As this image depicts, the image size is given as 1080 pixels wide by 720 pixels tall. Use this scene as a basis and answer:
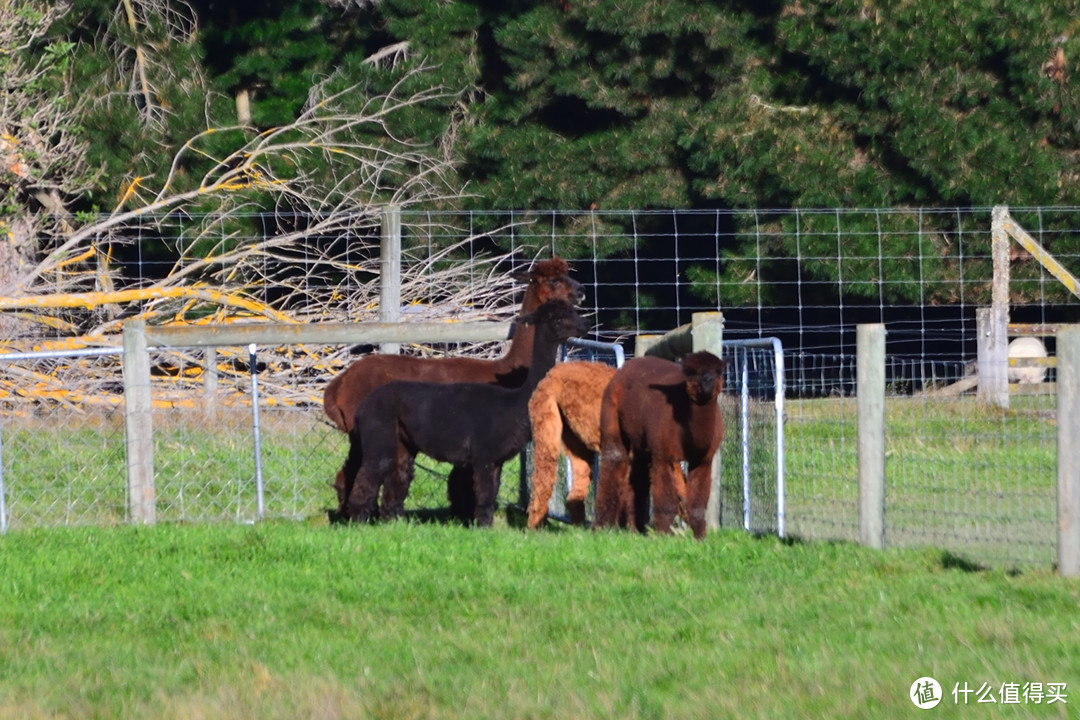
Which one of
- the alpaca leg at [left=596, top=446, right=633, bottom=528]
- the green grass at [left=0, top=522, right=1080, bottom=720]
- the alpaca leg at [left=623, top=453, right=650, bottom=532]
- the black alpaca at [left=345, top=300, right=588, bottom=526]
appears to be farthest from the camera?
the black alpaca at [left=345, top=300, right=588, bottom=526]

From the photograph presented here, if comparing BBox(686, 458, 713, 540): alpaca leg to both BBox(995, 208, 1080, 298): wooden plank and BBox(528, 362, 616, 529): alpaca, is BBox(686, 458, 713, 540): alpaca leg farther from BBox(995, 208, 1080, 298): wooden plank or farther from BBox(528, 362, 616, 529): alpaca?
BBox(995, 208, 1080, 298): wooden plank

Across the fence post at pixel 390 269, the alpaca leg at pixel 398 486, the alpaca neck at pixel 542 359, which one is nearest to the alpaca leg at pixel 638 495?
the alpaca neck at pixel 542 359

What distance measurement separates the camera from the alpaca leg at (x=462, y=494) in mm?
10383

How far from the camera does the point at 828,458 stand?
12.4 metres

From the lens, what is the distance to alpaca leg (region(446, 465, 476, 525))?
1038cm

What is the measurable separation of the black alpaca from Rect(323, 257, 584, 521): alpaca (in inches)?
20.0

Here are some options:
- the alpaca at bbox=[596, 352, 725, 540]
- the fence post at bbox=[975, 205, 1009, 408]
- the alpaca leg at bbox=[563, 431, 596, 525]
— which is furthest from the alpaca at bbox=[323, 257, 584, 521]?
the fence post at bbox=[975, 205, 1009, 408]

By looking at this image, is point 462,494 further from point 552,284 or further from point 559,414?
point 552,284

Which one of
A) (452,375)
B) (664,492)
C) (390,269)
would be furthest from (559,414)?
(390,269)

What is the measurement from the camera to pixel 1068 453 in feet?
23.7

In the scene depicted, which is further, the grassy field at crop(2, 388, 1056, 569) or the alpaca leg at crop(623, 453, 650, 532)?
→ the alpaca leg at crop(623, 453, 650, 532)

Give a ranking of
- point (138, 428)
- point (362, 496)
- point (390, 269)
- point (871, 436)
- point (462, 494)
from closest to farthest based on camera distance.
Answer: point (871, 436), point (362, 496), point (138, 428), point (462, 494), point (390, 269)

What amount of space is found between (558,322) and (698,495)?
5.31ft

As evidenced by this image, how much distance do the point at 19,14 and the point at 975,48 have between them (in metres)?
12.4
